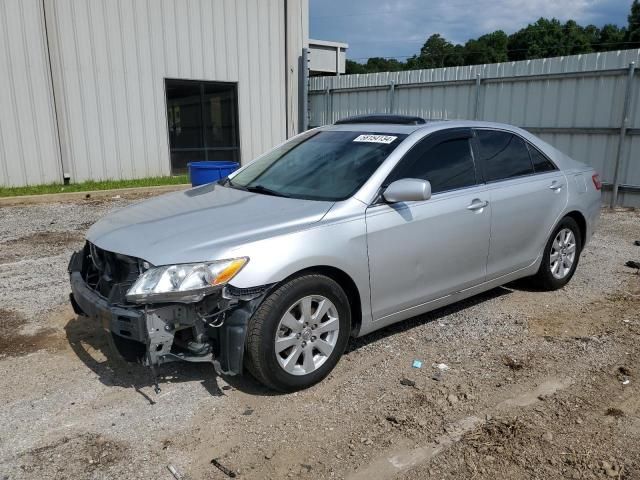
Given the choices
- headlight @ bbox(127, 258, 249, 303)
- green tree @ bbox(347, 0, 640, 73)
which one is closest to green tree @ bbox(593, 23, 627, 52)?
green tree @ bbox(347, 0, 640, 73)

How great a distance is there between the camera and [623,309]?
16.8ft

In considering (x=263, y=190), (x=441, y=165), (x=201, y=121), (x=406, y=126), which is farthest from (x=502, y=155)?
(x=201, y=121)

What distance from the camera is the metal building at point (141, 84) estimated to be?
1177 centimetres

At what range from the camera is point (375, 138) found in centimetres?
431

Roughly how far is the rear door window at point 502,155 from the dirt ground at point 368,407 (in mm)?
1237

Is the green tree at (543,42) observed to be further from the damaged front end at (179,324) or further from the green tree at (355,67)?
the damaged front end at (179,324)

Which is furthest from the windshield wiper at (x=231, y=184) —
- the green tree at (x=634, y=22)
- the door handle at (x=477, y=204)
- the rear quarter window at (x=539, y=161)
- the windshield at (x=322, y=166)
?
the green tree at (x=634, y=22)

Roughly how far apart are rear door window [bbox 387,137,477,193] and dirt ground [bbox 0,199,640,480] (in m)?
1.20

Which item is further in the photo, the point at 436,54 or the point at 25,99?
the point at 436,54

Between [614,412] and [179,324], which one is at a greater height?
[179,324]

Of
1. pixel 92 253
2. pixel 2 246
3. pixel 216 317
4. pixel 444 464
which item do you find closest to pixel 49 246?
pixel 2 246

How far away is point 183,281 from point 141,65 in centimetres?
1149

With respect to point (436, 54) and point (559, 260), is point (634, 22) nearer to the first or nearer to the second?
point (436, 54)

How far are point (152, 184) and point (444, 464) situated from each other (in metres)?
11.1
